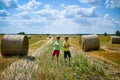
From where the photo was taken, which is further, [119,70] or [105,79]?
[119,70]

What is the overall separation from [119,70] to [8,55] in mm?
9768

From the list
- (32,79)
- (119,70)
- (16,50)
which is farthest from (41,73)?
(16,50)

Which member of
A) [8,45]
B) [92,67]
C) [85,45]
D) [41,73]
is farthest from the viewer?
[85,45]

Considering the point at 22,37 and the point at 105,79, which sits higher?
the point at 22,37

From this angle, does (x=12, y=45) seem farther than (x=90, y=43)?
No

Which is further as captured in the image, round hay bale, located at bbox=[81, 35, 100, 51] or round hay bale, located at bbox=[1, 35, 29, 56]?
round hay bale, located at bbox=[81, 35, 100, 51]

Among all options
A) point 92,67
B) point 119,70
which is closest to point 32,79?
point 92,67

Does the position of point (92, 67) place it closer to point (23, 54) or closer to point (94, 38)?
point (23, 54)

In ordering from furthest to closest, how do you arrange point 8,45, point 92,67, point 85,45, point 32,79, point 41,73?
point 85,45, point 8,45, point 92,67, point 41,73, point 32,79

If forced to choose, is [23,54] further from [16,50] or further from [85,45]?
[85,45]

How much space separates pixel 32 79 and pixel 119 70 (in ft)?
16.8

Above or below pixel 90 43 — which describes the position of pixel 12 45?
above

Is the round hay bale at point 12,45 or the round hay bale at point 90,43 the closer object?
the round hay bale at point 12,45

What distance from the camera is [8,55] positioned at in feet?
64.3
